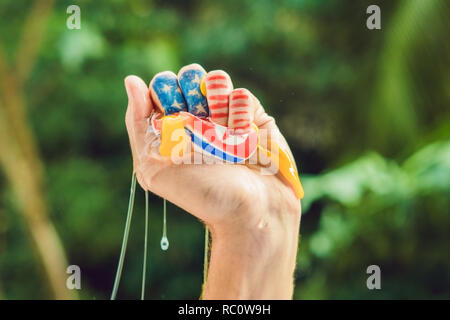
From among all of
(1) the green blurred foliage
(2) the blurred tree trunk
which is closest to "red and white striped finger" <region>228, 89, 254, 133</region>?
(1) the green blurred foliage

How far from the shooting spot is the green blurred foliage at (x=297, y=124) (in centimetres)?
142

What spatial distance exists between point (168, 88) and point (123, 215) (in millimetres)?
1135

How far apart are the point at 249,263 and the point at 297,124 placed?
0.99m

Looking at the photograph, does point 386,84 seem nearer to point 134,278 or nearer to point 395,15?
point 395,15

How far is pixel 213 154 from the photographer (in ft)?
1.56

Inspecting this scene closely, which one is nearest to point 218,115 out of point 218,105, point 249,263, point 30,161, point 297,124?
point 218,105

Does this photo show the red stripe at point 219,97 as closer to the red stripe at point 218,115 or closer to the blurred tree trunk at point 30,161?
the red stripe at point 218,115

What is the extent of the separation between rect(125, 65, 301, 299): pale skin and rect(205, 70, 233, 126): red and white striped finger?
0.03 meters

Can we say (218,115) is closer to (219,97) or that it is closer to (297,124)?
(219,97)

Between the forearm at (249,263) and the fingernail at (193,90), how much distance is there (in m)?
0.11

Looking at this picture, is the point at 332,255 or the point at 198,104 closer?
the point at 198,104

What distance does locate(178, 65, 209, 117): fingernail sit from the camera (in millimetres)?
475

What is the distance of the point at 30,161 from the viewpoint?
1502 millimetres

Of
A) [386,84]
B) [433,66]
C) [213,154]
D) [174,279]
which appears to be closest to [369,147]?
[386,84]
